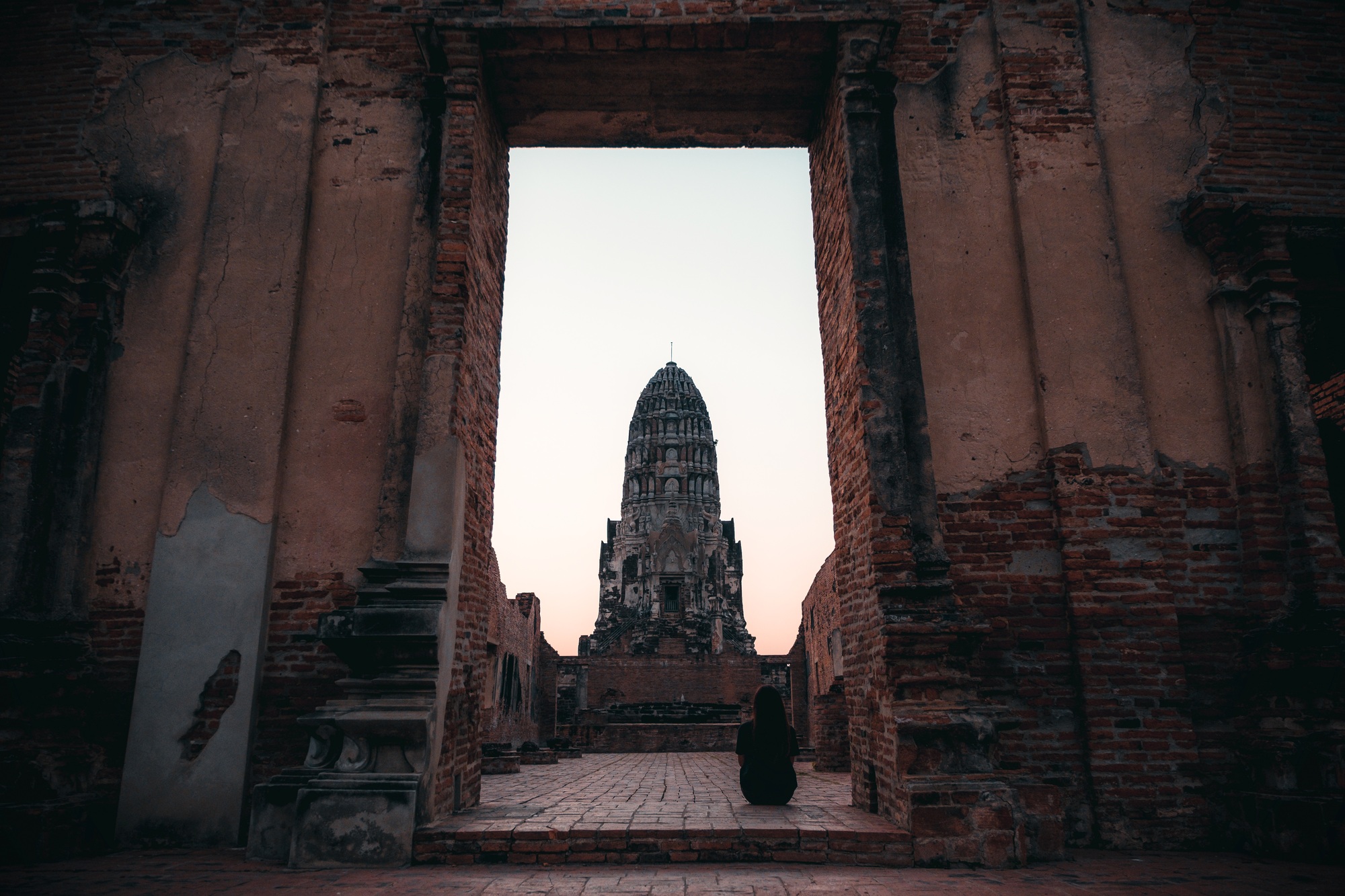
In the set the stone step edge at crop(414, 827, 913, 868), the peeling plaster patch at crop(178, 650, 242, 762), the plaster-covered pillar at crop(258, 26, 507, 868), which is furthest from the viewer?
the peeling plaster patch at crop(178, 650, 242, 762)

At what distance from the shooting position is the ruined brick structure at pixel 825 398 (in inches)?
206

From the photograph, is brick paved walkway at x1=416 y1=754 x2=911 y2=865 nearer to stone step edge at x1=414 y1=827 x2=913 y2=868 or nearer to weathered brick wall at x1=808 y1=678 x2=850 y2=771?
stone step edge at x1=414 y1=827 x2=913 y2=868

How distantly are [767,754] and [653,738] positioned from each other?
539 inches

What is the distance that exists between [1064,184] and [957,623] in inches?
145

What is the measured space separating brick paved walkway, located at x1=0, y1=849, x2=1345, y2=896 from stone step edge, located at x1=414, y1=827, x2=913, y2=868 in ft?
0.26

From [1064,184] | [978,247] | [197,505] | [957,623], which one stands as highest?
[1064,184]

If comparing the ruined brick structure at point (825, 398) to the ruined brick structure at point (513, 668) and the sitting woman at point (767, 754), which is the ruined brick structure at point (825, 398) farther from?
the ruined brick structure at point (513, 668)

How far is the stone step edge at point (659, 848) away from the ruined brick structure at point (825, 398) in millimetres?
211

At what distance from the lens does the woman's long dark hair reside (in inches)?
248

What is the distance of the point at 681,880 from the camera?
4.23 meters

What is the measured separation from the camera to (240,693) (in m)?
5.53

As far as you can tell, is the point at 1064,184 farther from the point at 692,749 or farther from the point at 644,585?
the point at 644,585

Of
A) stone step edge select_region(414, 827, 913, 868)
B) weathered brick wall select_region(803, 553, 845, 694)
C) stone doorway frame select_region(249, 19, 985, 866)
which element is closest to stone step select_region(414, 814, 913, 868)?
stone step edge select_region(414, 827, 913, 868)

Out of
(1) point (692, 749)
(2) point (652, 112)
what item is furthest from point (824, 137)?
(1) point (692, 749)
